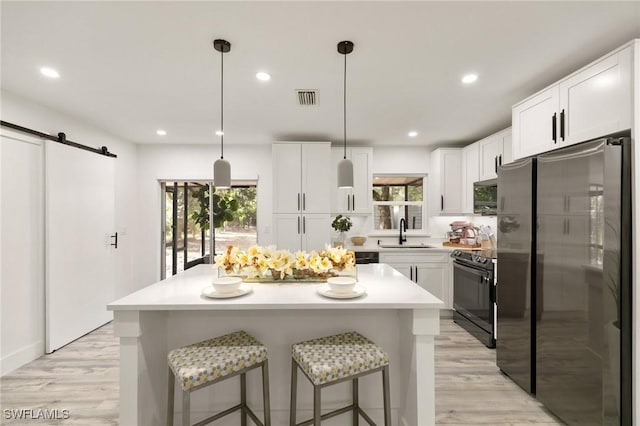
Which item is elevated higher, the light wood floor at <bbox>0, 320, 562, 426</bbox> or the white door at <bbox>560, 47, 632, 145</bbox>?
the white door at <bbox>560, 47, 632, 145</bbox>

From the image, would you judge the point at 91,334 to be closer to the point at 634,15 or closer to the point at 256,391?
the point at 256,391

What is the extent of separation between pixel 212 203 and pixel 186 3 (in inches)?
141

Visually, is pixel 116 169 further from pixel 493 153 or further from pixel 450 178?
pixel 493 153

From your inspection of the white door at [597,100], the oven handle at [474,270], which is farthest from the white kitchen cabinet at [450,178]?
the white door at [597,100]

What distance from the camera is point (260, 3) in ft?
5.26

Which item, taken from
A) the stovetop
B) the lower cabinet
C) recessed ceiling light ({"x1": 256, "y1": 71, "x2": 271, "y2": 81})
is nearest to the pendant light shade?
recessed ceiling light ({"x1": 256, "y1": 71, "x2": 271, "y2": 81})

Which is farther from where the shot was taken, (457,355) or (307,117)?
(307,117)

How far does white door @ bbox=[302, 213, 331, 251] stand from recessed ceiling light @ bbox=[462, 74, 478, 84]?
2.28 m

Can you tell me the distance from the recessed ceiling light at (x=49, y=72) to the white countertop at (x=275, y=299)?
184 centimetres

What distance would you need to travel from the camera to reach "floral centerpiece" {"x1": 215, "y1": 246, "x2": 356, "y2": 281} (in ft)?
6.43

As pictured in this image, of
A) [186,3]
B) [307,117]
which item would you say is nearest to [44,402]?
[186,3]

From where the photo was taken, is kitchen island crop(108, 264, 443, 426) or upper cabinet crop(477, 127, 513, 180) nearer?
kitchen island crop(108, 264, 443, 426)

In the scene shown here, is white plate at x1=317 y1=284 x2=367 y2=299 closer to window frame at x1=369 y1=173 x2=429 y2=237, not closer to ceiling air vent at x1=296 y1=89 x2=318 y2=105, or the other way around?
ceiling air vent at x1=296 y1=89 x2=318 y2=105

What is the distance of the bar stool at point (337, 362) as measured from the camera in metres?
1.46
